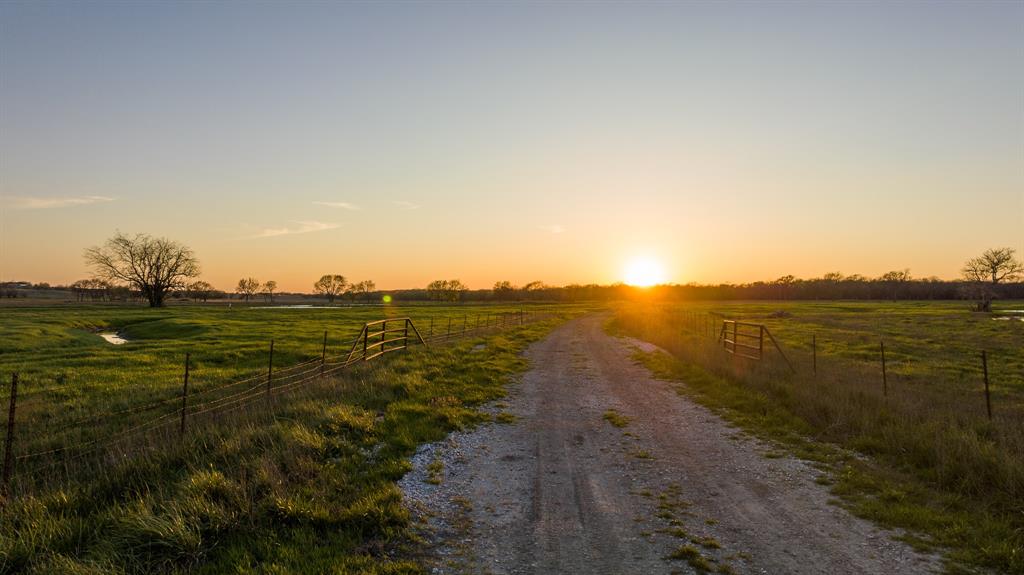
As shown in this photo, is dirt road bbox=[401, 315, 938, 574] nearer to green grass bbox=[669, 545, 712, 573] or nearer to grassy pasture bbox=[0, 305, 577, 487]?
green grass bbox=[669, 545, 712, 573]

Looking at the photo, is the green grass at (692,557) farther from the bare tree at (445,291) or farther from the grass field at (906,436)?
the bare tree at (445,291)

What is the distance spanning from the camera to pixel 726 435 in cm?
1119

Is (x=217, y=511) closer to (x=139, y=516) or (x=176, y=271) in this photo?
(x=139, y=516)

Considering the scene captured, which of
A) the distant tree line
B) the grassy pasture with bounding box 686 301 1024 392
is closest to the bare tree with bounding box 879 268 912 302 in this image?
the distant tree line

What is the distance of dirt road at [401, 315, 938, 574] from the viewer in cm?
569

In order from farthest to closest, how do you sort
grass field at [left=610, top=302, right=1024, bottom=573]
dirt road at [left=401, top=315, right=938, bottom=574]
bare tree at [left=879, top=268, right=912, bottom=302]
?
bare tree at [left=879, top=268, right=912, bottom=302], grass field at [left=610, top=302, right=1024, bottom=573], dirt road at [left=401, top=315, right=938, bottom=574]

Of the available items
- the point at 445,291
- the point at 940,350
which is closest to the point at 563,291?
the point at 445,291

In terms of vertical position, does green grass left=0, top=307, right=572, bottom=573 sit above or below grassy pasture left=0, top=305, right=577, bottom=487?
above

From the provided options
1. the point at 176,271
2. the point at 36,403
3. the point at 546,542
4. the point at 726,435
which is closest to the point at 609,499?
the point at 546,542

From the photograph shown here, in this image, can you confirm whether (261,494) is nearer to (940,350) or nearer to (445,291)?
(940,350)

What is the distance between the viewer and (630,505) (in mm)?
7289

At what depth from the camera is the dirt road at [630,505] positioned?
5.69m

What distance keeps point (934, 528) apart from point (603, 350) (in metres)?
22.4

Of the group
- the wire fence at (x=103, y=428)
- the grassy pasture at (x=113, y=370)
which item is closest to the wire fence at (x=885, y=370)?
the wire fence at (x=103, y=428)
